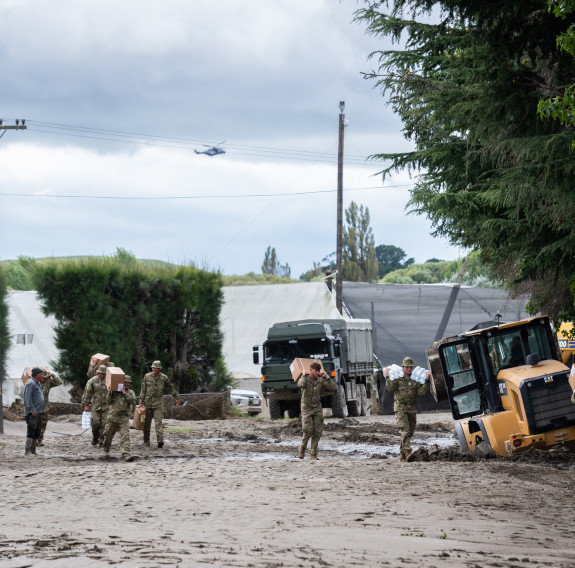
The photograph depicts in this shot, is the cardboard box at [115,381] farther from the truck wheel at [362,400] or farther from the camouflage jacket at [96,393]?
the truck wheel at [362,400]

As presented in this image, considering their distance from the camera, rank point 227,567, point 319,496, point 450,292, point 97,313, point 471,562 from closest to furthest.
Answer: point 227,567
point 471,562
point 319,496
point 97,313
point 450,292

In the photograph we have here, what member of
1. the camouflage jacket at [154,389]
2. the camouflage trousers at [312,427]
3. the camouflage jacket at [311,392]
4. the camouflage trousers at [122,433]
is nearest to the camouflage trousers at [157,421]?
the camouflage jacket at [154,389]

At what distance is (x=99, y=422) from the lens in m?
21.8

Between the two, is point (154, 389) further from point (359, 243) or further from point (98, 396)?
point (359, 243)

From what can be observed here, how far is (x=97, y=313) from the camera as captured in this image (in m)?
33.5

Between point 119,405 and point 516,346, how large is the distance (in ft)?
25.0

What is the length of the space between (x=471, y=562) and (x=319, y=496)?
4.75m

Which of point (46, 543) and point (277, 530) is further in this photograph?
point (277, 530)

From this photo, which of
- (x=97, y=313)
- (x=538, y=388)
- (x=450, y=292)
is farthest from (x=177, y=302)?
(x=538, y=388)

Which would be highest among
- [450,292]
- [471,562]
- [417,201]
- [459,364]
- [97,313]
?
[450,292]

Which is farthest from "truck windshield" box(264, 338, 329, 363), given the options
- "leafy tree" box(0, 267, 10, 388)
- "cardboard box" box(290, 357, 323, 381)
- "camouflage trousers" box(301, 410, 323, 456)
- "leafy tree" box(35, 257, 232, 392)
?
"camouflage trousers" box(301, 410, 323, 456)

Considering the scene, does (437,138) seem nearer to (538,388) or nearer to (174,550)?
(538,388)

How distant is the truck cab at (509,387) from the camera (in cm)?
1600

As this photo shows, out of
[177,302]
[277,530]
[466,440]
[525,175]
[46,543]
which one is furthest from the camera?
[177,302]
